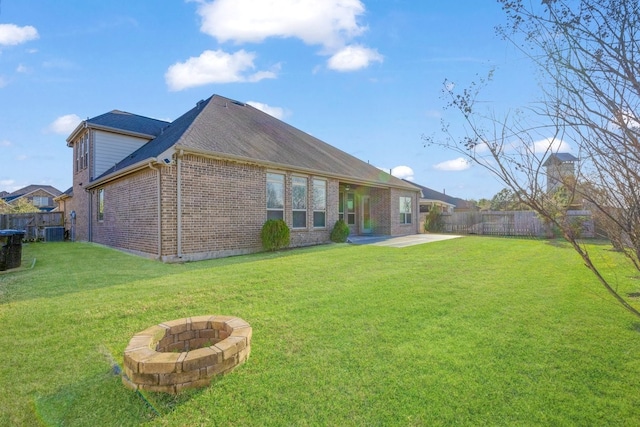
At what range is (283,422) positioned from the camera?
2.27 m

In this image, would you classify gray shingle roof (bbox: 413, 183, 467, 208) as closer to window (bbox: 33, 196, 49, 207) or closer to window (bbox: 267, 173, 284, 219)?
window (bbox: 267, 173, 284, 219)

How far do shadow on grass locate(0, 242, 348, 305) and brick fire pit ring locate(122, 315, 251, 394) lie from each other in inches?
136

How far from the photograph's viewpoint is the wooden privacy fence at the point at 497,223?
18413 millimetres

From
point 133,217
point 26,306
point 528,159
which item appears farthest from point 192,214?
point 528,159

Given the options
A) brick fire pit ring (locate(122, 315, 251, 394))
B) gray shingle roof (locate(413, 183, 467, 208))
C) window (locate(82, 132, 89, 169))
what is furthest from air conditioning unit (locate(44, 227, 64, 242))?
gray shingle roof (locate(413, 183, 467, 208))

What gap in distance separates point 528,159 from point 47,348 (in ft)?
15.9

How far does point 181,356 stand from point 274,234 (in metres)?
7.95

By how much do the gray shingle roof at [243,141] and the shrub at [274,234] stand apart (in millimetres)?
2058

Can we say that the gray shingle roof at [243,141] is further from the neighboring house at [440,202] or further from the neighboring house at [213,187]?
the neighboring house at [440,202]

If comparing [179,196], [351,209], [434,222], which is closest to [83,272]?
[179,196]

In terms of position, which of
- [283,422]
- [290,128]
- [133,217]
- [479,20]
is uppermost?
[290,128]

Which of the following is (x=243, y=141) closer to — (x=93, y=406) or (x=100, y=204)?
(x=100, y=204)

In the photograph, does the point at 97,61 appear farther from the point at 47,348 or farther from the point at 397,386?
the point at 397,386

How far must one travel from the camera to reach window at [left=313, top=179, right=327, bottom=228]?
13.1m
